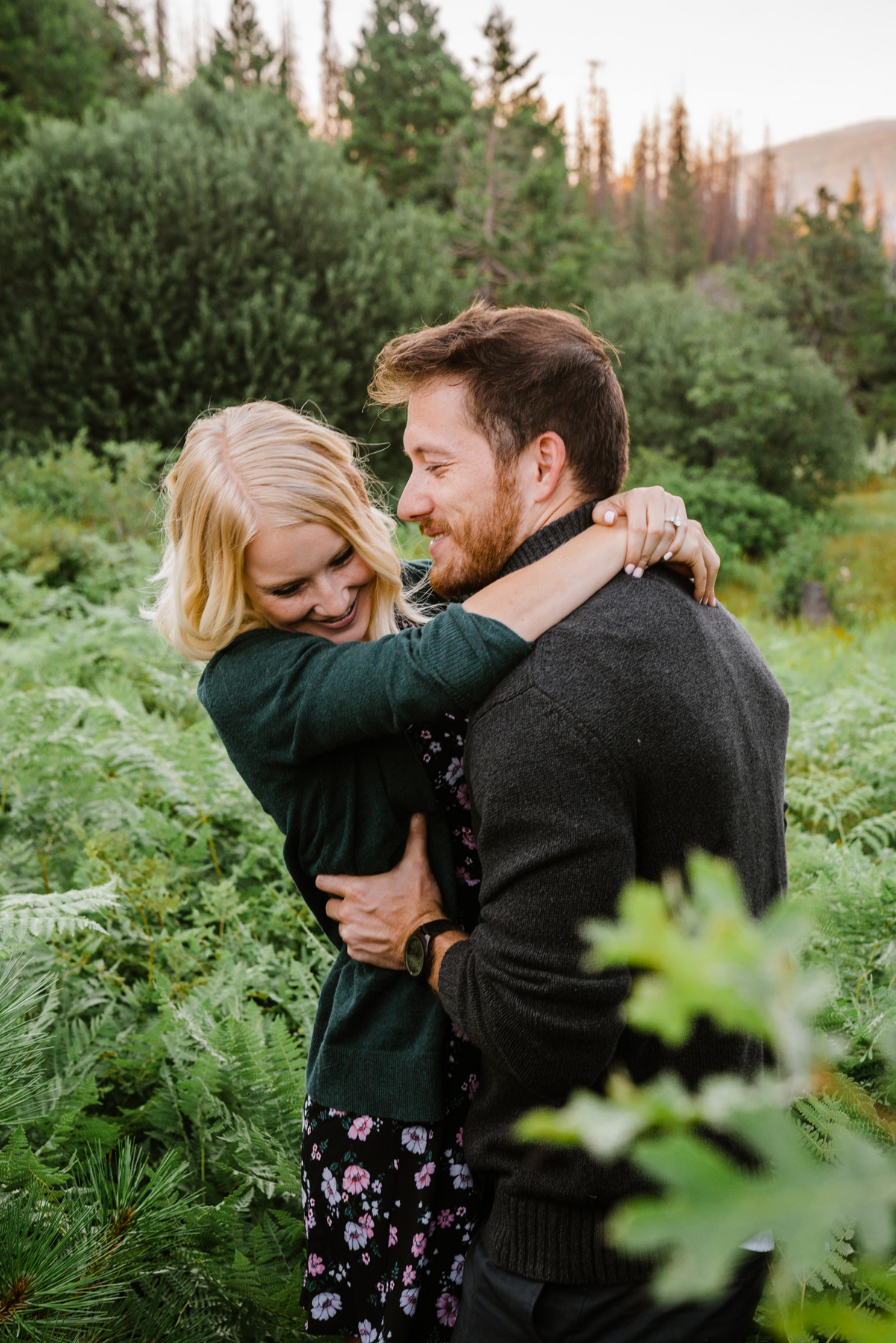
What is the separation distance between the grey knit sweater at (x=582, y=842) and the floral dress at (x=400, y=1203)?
167mm

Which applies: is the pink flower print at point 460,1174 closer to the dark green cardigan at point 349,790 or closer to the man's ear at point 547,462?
the dark green cardigan at point 349,790

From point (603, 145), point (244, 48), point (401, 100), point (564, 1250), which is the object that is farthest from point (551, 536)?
point (603, 145)

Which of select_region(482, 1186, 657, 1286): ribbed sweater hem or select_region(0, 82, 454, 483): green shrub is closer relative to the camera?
select_region(482, 1186, 657, 1286): ribbed sweater hem

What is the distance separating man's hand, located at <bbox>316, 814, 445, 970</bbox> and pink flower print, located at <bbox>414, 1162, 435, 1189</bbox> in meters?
0.38

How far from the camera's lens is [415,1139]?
1.82m

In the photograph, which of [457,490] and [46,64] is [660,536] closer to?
[457,490]

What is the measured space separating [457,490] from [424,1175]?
1335mm

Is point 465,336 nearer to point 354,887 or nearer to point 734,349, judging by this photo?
point 354,887

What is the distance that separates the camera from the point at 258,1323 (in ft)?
6.98

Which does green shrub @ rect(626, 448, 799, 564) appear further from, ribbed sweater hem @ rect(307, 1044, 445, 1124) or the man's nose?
ribbed sweater hem @ rect(307, 1044, 445, 1124)

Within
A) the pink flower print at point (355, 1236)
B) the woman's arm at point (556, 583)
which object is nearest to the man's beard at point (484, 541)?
the woman's arm at point (556, 583)

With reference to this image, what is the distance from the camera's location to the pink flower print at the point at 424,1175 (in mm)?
1796

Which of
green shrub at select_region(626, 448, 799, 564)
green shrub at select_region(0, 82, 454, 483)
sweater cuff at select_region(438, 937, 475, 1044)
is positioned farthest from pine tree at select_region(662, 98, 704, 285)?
sweater cuff at select_region(438, 937, 475, 1044)

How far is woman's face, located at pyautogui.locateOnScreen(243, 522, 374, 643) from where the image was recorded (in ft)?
6.38
